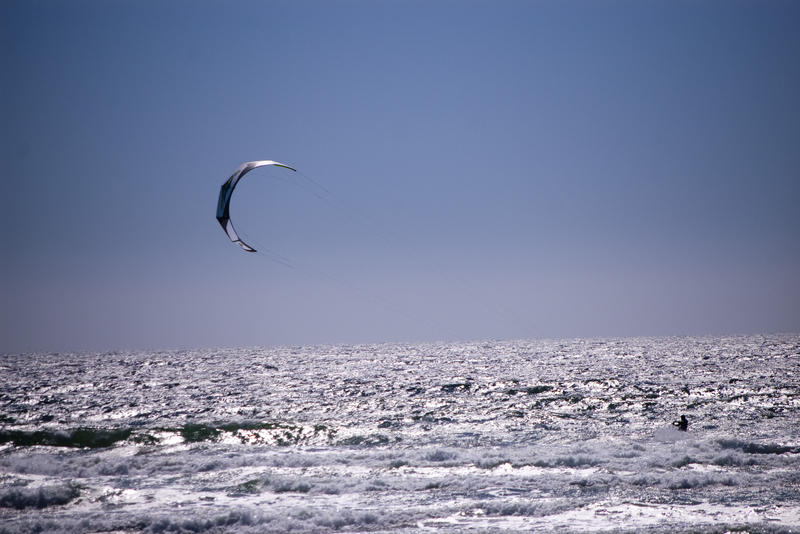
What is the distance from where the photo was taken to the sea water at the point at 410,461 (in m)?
12.1

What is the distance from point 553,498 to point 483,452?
4293mm

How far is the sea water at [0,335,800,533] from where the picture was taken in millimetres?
12094

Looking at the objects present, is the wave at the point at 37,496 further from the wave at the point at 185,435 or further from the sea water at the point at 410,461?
the wave at the point at 185,435

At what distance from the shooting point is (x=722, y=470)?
15188mm

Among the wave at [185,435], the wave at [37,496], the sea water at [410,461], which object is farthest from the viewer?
the wave at [185,435]

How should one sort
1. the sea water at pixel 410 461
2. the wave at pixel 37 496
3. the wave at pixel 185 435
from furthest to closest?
the wave at pixel 185 435 < the wave at pixel 37 496 < the sea water at pixel 410 461

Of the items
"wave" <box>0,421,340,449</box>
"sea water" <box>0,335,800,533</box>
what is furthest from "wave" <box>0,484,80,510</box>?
"wave" <box>0,421,340,449</box>

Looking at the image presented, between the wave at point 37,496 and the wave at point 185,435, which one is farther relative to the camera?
the wave at point 185,435

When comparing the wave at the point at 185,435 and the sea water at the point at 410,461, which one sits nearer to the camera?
the sea water at the point at 410,461

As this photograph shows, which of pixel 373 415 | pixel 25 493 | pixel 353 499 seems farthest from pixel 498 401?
pixel 25 493

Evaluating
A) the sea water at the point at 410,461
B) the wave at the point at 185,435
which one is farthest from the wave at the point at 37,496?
the wave at the point at 185,435

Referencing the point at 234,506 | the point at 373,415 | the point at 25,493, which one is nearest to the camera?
the point at 234,506

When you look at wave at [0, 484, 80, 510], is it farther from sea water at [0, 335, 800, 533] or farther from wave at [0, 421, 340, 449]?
wave at [0, 421, 340, 449]

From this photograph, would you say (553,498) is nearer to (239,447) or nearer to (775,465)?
(775,465)
